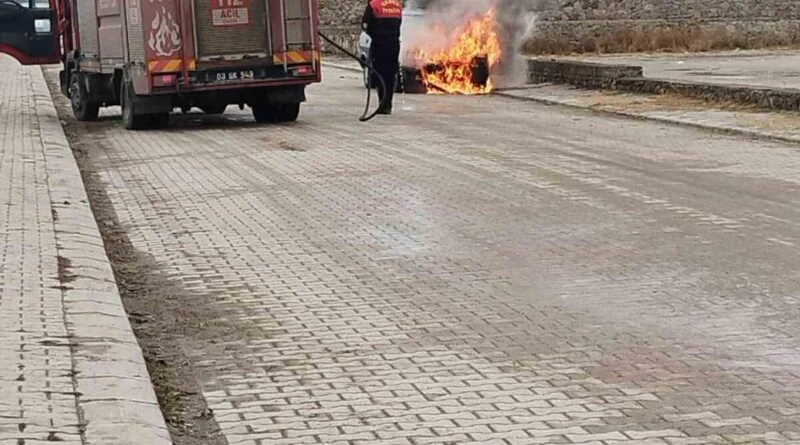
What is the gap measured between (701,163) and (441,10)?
15500 millimetres

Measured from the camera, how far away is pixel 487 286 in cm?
912

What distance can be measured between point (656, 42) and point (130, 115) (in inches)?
1183

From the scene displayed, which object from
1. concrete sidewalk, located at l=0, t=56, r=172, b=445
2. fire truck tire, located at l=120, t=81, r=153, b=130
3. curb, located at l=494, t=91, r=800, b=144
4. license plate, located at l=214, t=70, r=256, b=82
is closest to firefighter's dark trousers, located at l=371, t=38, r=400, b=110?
license plate, located at l=214, t=70, r=256, b=82

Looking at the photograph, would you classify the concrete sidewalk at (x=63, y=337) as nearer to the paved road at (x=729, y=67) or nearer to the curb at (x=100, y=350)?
the curb at (x=100, y=350)

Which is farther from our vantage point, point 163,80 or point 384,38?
point 384,38

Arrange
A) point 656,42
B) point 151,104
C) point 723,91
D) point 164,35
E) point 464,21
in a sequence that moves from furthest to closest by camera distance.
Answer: point 656,42, point 464,21, point 723,91, point 151,104, point 164,35

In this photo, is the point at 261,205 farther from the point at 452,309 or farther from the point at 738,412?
the point at 738,412

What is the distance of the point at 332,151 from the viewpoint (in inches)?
693

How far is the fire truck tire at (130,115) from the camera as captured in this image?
22.1 meters

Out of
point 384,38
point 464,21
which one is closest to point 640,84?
point 464,21

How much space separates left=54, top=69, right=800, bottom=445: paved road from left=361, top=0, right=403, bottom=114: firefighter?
5.96m

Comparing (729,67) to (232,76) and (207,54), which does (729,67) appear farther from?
(207,54)

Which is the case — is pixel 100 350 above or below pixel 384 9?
below

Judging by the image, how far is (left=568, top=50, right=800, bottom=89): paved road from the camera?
29498 mm
